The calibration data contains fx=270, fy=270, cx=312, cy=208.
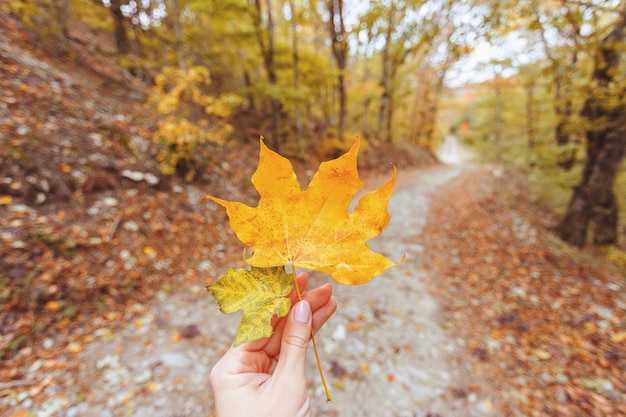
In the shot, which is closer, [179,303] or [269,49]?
[179,303]

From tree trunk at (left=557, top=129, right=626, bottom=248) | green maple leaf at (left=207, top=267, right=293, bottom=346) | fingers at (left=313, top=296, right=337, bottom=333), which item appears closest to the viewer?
green maple leaf at (left=207, top=267, right=293, bottom=346)

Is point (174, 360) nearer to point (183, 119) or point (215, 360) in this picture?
point (215, 360)

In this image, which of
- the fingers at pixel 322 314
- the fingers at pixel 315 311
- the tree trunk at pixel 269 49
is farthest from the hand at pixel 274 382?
the tree trunk at pixel 269 49

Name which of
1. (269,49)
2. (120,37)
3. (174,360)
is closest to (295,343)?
(174,360)

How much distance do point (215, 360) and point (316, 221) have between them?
2631 mm

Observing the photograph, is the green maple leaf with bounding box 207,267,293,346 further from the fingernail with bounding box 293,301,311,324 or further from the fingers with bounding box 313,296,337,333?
the fingers with bounding box 313,296,337,333

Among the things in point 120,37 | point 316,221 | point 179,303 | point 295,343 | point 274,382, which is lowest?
point 179,303

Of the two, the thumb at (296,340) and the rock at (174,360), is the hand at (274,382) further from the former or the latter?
the rock at (174,360)

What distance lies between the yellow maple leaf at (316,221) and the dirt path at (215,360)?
2.33 m

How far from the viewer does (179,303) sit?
11.2 ft

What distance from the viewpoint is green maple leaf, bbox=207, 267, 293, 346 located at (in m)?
0.83

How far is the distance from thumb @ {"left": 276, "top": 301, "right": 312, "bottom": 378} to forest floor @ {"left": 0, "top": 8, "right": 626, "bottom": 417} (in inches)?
70.7

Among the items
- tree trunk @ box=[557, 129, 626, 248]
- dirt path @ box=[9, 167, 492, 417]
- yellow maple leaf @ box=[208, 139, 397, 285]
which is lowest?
dirt path @ box=[9, 167, 492, 417]

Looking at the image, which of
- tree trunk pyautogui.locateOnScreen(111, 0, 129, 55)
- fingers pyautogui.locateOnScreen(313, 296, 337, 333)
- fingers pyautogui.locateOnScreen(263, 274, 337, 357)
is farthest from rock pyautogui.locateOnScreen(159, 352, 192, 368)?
tree trunk pyautogui.locateOnScreen(111, 0, 129, 55)
